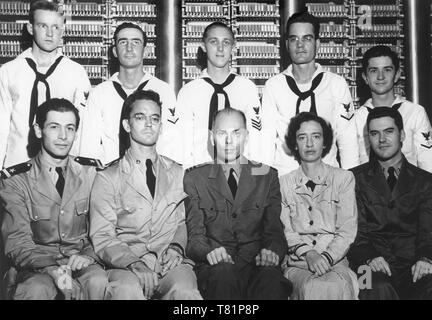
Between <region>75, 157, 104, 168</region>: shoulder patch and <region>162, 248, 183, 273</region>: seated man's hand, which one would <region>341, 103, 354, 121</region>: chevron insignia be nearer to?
<region>162, 248, 183, 273</region>: seated man's hand

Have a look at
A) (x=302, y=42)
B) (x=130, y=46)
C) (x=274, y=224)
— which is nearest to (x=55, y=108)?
(x=130, y=46)

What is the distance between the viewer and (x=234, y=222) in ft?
9.79

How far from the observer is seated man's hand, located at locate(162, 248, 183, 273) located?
2805mm

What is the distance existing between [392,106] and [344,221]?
1.06m

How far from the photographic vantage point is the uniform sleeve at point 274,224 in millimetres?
2869

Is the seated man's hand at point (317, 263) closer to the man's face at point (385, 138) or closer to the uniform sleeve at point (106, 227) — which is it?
the man's face at point (385, 138)

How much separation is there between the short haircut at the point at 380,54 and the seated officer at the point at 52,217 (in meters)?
2.06

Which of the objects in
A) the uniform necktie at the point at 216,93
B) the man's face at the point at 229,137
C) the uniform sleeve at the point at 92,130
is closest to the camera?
the man's face at the point at 229,137

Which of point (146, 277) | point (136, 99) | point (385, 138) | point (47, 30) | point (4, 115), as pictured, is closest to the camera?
point (146, 277)

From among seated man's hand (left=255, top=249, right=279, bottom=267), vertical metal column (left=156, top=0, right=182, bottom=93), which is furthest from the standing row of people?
vertical metal column (left=156, top=0, right=182, bottom=93)

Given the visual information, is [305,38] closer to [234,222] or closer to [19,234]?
[234,222]

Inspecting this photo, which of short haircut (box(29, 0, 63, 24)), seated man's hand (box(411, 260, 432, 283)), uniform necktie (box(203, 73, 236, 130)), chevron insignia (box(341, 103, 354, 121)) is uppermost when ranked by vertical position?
short haircut (box(29, 0, 63, 24))

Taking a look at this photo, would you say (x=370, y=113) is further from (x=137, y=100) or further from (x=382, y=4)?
(x=137, y=100)

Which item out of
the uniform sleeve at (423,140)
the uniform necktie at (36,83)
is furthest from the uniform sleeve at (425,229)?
the uniform necktie at (36,83)
